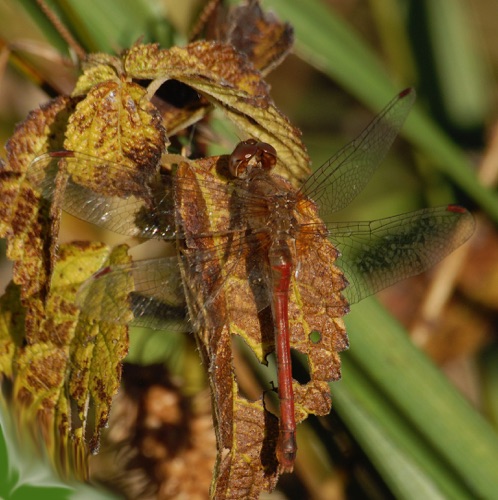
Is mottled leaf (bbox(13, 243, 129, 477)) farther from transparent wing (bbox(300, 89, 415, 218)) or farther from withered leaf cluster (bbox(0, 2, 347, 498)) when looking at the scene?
transparent wing (bbox(300, 89, 415, 218))

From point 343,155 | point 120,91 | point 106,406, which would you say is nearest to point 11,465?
point 106,406

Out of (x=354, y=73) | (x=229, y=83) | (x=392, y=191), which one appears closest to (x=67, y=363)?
(x=229, y=83)

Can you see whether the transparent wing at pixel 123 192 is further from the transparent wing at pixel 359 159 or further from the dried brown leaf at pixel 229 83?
the transparent wing at pixel 359 159

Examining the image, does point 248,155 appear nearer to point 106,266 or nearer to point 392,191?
point 106,266

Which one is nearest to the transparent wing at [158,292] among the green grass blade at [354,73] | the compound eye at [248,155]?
the compound eye at [248,155]

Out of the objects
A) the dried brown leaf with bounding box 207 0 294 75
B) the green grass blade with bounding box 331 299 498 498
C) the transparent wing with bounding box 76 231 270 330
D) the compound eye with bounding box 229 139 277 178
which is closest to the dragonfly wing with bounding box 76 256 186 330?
the transparent wing with bounding box 76 231 270 330
